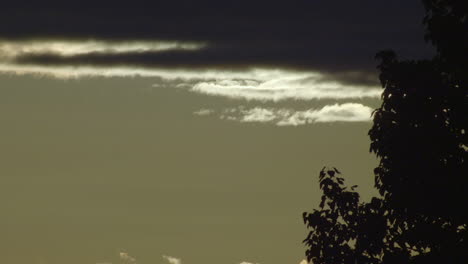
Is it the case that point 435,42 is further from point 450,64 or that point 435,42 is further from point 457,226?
point 457,226

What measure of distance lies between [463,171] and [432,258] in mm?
3079

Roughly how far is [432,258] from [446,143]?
381 centimetres

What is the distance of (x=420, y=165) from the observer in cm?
4456

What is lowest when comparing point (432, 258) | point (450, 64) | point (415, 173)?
point (432, 258)

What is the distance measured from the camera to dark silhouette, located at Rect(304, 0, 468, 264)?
44.1m

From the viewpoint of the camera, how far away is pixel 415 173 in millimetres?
44531

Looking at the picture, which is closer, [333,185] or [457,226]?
[457,226]

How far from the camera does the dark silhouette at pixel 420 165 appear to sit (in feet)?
145

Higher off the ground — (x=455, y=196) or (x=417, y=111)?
(x=417, y=111)

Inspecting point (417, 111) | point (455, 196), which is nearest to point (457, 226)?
point (455, 196)

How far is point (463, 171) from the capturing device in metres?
44.5

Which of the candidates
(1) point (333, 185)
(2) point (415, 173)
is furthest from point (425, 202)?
(1) point (333, 185)

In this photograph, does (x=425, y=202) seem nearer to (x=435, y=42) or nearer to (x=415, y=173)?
(x=415, y=173)

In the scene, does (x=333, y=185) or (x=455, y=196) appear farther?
(x=333, y=185)
